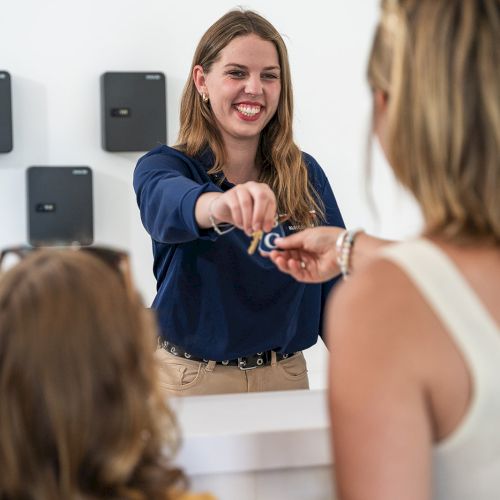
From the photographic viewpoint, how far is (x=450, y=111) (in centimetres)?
91

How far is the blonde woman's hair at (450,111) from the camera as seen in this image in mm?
905

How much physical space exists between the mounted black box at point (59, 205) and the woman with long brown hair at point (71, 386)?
2776 mm

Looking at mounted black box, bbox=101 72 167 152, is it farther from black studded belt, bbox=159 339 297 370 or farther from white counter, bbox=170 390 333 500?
white counter, bbox=170 390 333 500

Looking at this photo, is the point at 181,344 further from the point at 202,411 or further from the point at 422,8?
the point at 422,8

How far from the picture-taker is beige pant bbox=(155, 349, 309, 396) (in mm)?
2127

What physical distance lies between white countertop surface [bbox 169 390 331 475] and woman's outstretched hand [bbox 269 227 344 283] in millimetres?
326

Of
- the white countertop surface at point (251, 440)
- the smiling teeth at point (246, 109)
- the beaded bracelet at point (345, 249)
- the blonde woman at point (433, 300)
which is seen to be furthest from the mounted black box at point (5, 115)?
the blonde woman at point (433, 300)

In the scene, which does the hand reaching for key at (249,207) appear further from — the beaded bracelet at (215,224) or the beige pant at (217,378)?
the beige pant at (217,378)

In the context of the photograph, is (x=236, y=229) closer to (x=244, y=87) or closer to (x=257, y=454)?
(x=244, y=87)

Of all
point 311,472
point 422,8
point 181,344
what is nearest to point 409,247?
point 422,8

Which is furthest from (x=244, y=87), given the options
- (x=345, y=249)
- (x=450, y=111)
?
(x=450, y=111)

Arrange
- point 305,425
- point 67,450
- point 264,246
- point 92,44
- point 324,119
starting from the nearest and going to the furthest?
point 67,450, point 305,425, point 264,246, point 92,44, point 324,119

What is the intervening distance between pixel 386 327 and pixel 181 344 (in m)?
1.30

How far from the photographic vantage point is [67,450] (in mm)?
801
